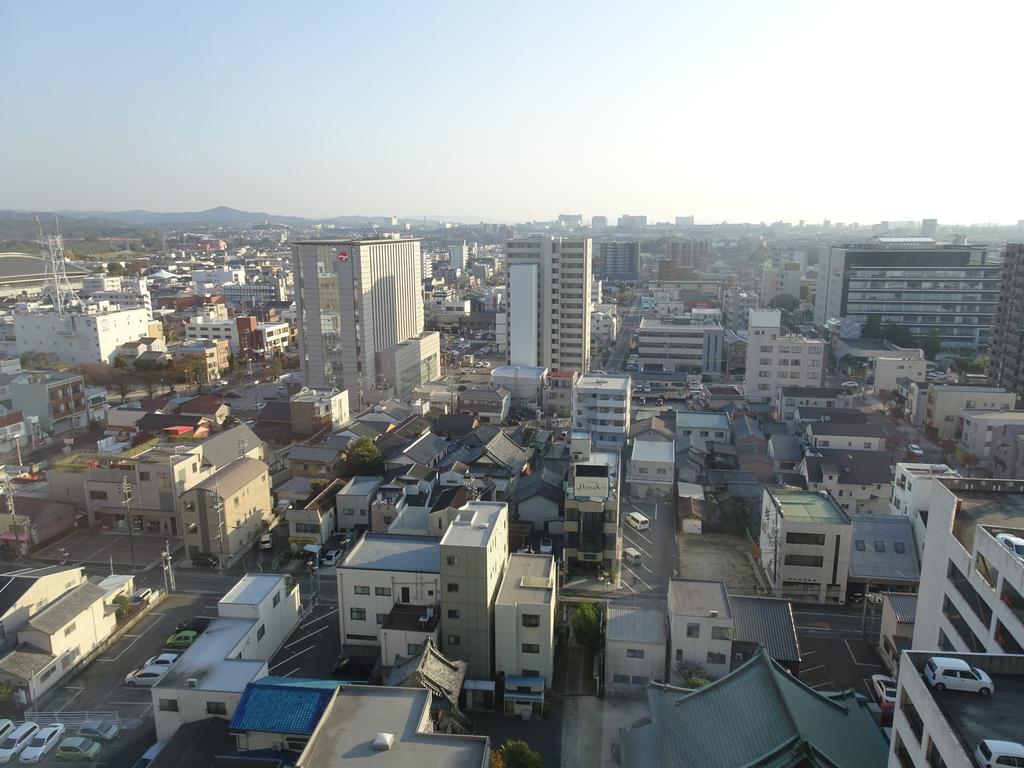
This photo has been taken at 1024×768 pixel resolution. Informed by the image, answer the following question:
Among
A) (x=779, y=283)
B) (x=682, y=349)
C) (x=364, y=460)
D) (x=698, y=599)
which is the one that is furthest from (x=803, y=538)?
(x=779, y=283)

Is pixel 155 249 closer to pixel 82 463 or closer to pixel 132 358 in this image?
pixel 132 358

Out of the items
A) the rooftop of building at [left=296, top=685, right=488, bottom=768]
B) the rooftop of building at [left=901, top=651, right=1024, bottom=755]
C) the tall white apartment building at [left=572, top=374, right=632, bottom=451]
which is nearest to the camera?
the rooftop of building at [left=901, top=651, right=1024, bottom=755]

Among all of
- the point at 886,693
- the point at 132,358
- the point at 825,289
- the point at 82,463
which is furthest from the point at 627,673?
the point at 825,289

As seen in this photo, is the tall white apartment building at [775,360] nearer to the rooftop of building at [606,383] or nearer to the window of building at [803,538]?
the rooftop of building at [606,383]

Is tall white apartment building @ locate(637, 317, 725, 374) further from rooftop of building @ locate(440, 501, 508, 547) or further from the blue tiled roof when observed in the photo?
the blue tiled roof

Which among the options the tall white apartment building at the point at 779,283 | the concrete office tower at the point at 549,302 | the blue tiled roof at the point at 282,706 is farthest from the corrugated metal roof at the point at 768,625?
the tall white apartment building at the point at 779,283

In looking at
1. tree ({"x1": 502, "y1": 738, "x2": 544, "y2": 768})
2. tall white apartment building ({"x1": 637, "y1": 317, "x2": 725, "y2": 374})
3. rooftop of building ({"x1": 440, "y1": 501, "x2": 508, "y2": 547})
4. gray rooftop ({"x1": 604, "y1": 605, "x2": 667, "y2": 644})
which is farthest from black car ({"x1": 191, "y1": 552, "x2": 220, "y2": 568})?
tall white apartment building ({"x1": 637, "y1": 317, "x2": 725, "y2": 374})

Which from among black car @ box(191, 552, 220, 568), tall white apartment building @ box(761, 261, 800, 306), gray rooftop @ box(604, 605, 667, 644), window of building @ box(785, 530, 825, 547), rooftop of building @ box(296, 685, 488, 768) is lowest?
black car @ box(191, 552, 220, 568)

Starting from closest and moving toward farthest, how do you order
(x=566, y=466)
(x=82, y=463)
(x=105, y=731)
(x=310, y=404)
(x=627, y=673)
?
(x=105, y=731) < (x=627, y=673) < (x=82, y=463) < (x=566, y=466) < (x=310, y=404)

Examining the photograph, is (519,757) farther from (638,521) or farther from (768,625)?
(638,521)
